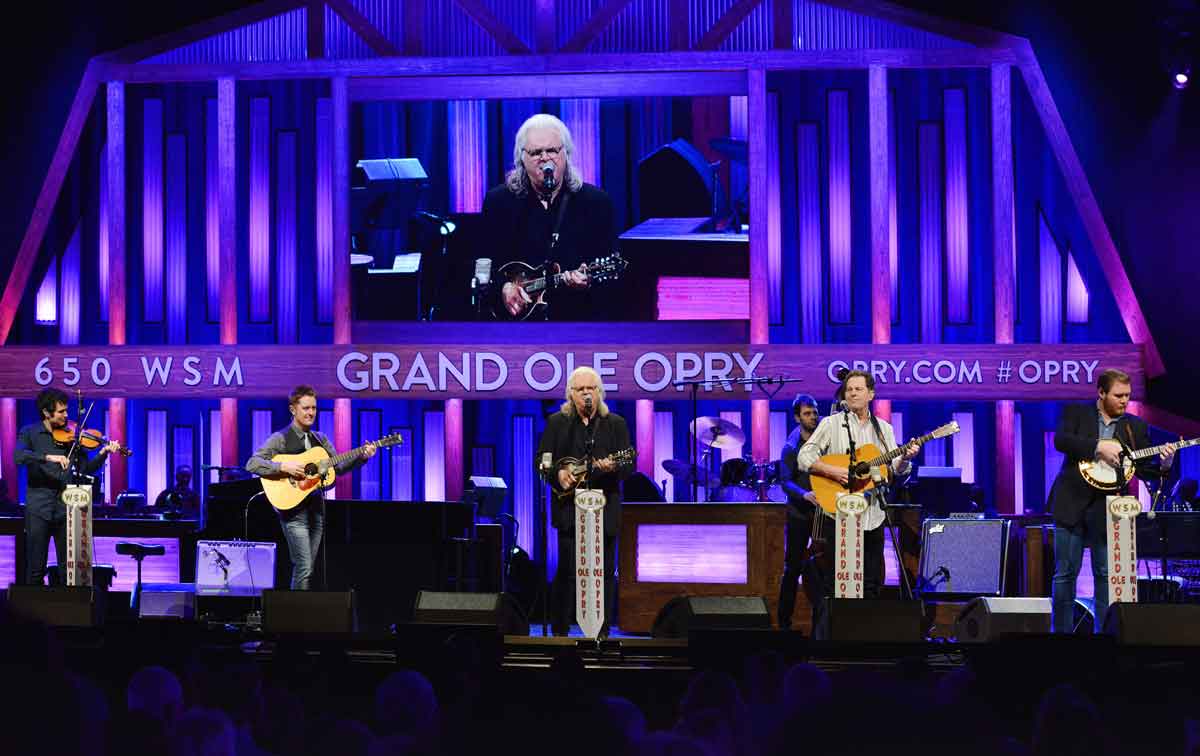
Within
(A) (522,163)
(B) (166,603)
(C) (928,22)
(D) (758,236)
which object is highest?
(C) (928,22)

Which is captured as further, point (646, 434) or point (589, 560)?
point (646, 434)

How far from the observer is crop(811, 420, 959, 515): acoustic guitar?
26.8 feet

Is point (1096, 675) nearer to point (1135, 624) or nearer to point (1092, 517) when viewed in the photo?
point (1135, 624)

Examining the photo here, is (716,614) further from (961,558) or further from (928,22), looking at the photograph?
(928,22)

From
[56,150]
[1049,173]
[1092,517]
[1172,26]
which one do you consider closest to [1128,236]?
[1049,173]

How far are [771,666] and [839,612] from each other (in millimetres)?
1900

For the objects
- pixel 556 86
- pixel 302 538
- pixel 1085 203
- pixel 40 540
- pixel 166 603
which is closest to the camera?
pixel 302 538

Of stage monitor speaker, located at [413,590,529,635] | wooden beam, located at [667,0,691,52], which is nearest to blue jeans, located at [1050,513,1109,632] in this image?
stage monitor speaker, located at [413,590,529,635]

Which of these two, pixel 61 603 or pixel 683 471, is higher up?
pixel 683 471

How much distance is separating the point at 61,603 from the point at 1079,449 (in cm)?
590

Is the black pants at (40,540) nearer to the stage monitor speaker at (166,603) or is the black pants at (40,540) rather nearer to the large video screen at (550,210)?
the stage monitor speaker at (166,603)

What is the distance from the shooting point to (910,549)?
33.9 ft

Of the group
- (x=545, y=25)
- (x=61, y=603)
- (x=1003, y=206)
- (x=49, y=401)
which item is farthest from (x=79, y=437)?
(x=1003, y=206)

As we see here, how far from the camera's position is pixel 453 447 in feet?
43.6
